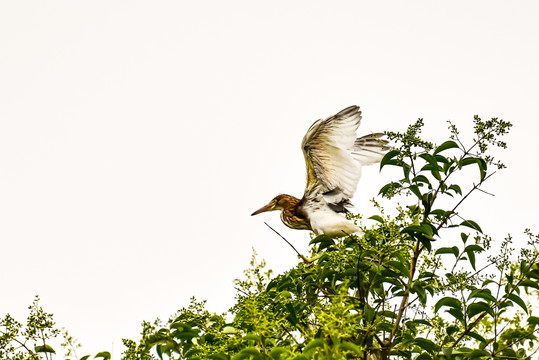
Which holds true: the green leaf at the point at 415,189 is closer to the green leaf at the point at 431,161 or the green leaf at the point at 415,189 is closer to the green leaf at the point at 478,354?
the green leaf at the point at 431,161

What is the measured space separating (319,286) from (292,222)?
1.26 metres

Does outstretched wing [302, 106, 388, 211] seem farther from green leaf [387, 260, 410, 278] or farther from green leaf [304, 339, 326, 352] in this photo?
green leaf [304, 339, 326, 352]

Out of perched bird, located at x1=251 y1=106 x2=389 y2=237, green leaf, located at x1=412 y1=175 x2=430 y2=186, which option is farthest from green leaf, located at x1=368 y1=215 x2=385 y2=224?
perched bird, located at x1=251 y1=106 x2=389 y2=237

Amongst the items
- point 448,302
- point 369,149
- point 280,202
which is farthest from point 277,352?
point 369,149

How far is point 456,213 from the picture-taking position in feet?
12.6

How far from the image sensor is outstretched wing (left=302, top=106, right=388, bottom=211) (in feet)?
16.2

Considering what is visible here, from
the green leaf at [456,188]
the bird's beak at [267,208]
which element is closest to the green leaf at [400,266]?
the green leaf at [456,188]

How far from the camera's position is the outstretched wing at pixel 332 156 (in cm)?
494

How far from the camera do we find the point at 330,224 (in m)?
4.58

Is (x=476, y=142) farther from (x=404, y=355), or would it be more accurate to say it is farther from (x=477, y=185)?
(x=404, y=355)

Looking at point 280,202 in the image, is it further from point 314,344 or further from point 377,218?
point 314,344

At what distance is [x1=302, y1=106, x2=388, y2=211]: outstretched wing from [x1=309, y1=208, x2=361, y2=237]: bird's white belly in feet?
0.46

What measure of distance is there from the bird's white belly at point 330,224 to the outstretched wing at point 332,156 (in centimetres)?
14

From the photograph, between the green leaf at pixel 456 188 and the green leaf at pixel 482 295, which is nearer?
the green leaf at pixel 482 295
